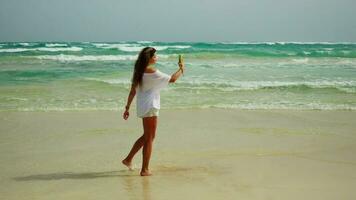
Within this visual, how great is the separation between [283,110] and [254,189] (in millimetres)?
5746

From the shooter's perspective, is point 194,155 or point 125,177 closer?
point 125,177

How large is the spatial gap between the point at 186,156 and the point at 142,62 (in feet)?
5.68

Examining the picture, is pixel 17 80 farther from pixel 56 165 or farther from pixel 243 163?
pixel 243 163

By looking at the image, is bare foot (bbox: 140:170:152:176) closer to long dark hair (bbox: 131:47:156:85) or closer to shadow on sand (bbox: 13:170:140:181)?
shadow on sand (bbox: 13:170:140:181)

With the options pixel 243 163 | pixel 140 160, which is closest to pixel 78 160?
pixel 140 160

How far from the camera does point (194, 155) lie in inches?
257

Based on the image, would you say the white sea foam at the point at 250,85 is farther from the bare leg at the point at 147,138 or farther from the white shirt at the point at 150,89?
the white shirt at the point at 150,89

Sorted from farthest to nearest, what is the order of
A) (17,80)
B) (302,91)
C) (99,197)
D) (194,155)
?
(17,80)
(302,91)
(194,155)
(99,197)

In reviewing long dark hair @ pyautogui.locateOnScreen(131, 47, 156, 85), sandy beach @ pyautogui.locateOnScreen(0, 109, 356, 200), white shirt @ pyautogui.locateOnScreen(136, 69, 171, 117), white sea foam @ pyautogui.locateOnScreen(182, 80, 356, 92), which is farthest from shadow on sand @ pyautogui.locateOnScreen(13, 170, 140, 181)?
white sea foam @ pyautogui.locateOnScreen(182, 80, 356, 92)

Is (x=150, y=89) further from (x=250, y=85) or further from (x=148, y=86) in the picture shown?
(x=250, y=85)

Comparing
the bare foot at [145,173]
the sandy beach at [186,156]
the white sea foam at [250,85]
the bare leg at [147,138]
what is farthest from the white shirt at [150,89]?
the white sea foam at [250,85]

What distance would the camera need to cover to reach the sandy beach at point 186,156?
497cm

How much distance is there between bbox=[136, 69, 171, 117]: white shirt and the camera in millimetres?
5344

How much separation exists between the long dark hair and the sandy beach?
1152 mm
